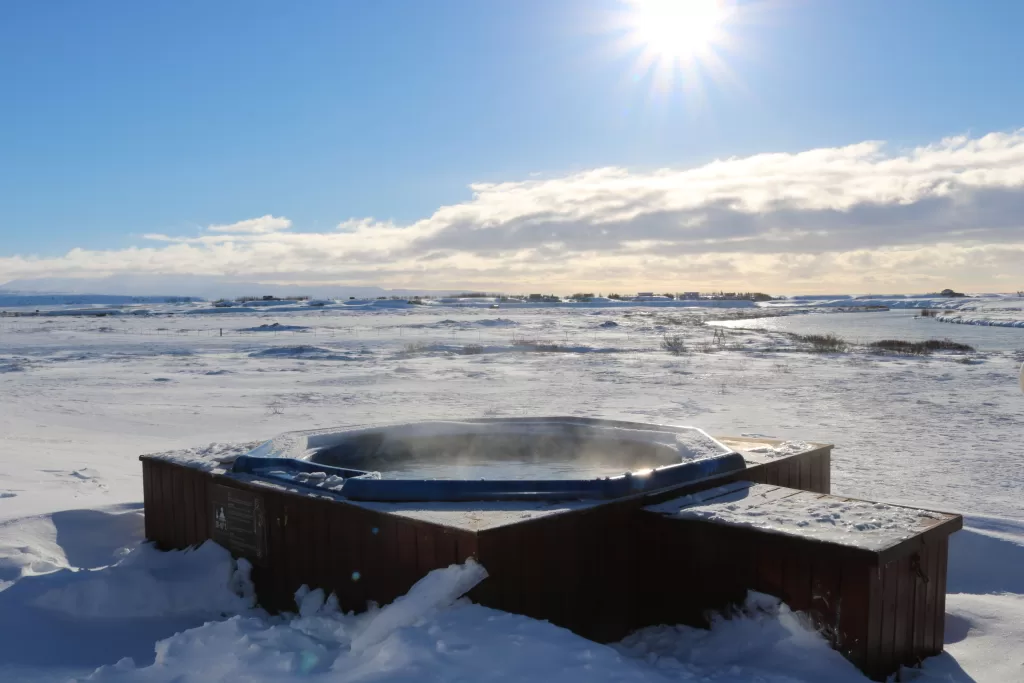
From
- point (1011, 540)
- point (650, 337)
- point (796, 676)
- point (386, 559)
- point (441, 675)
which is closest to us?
point (441, 675)

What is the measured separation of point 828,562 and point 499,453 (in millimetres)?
3307

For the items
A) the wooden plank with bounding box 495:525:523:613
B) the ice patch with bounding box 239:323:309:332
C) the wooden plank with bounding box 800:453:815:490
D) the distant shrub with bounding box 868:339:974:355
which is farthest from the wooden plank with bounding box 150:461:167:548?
the ice patch with bounding box 239:323:309:332

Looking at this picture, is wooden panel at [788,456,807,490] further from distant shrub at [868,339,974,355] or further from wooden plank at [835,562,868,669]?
distant shrub at [868,339,974,355]

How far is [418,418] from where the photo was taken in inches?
404

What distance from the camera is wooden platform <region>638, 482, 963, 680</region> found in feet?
11.0

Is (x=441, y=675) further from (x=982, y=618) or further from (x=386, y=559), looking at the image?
(x=982, y=618)

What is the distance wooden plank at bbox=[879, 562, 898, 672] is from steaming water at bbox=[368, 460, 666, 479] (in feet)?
7.53

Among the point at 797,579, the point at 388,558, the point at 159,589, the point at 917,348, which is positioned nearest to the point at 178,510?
the point at 159,589

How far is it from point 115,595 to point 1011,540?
579 centimetres

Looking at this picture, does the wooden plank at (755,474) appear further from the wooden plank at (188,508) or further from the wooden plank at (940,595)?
the wooden plank at (188,508)

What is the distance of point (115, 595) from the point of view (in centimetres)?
441

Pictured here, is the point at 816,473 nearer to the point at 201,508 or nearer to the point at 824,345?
the point at 201,508

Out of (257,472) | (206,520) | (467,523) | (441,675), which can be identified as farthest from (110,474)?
(441,675)

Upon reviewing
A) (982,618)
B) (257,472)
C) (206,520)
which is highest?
(257,472)
